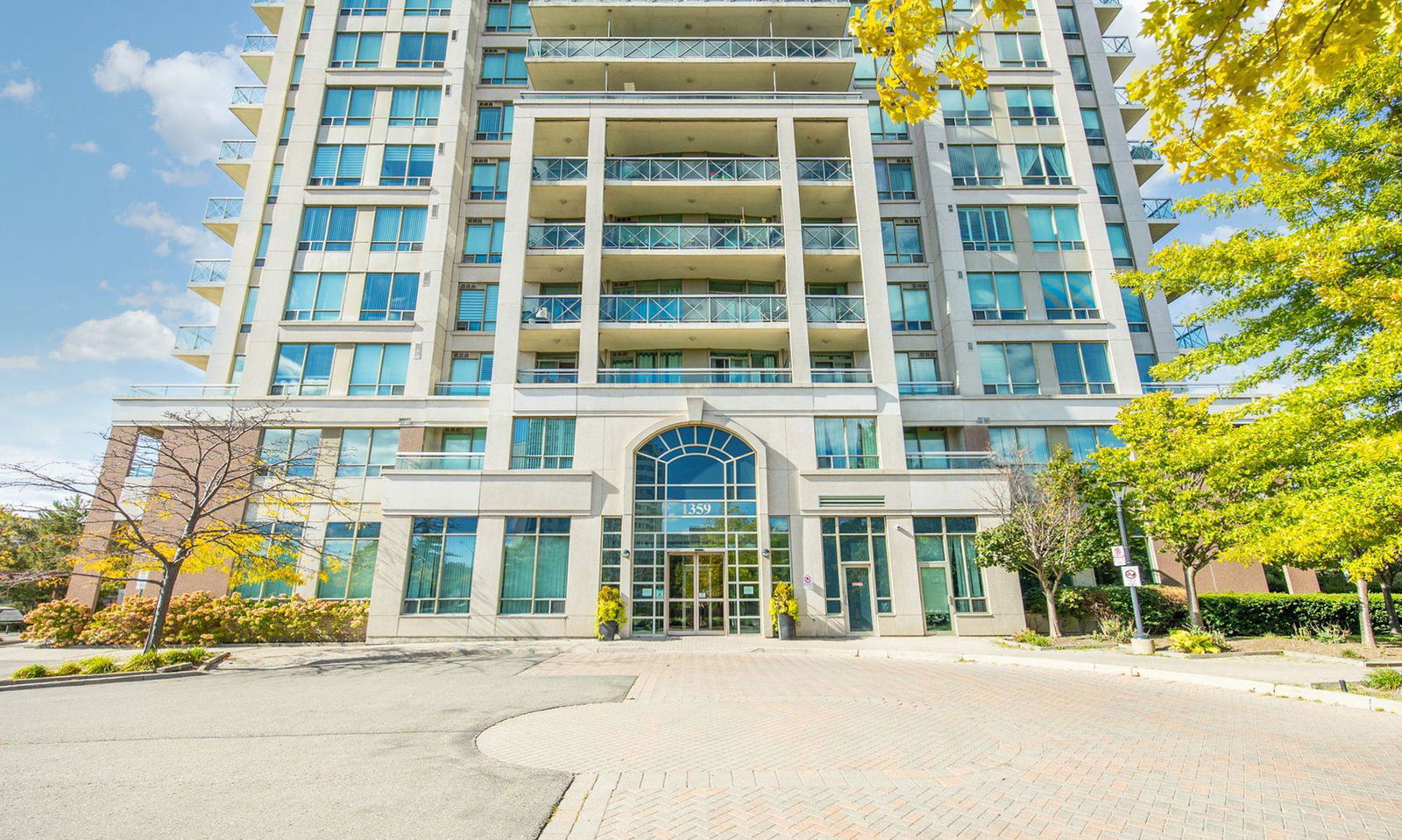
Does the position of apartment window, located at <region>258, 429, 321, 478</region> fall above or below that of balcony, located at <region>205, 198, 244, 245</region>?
below

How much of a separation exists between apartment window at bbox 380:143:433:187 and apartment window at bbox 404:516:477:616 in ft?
53.4

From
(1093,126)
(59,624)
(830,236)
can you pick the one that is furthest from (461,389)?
(1093,126)

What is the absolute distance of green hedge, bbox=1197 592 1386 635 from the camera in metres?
19.0

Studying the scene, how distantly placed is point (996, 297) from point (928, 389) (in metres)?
5.38

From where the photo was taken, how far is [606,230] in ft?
84.4

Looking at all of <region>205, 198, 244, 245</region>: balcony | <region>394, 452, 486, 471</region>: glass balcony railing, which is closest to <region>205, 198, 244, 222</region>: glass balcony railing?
<region>205, 198, 244, 245</region>: balcony

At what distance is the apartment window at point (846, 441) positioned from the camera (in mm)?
22281

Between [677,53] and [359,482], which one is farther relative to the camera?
[677,53]

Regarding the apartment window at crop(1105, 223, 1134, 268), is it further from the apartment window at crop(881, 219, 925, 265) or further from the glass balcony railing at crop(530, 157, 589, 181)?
the glass balcony railing at crop(530, 157, 589, 181)

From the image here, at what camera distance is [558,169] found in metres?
26.2

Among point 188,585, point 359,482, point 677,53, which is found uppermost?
point 677,53

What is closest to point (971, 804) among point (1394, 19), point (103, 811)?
point (1394, 19)

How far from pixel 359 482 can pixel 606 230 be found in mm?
14105

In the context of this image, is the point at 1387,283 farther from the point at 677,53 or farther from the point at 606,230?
the point at 677,53
